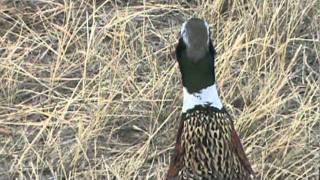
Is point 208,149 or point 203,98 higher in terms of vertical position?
point 203,98

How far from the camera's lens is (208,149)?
2.85 metres

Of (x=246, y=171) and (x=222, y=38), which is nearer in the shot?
(x=246, y=171)

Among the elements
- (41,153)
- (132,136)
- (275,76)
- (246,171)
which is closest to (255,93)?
(275,76)

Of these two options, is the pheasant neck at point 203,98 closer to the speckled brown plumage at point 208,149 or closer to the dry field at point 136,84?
the speckled brown plumage at point 208,149

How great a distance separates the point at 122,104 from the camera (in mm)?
4094

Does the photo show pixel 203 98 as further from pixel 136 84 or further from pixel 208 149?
pixel 136 84

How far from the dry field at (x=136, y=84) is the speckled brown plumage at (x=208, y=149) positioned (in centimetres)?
77

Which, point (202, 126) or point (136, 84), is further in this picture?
point (136, 84)

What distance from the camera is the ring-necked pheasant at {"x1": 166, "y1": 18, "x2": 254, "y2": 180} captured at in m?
2.83

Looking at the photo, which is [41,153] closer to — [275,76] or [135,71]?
[135,71]

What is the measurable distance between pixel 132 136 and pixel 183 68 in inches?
47.8

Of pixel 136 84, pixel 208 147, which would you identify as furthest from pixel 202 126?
pixel 136 84

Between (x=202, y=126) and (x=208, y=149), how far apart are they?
0.07m

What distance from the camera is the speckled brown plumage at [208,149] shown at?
9.33 ft
